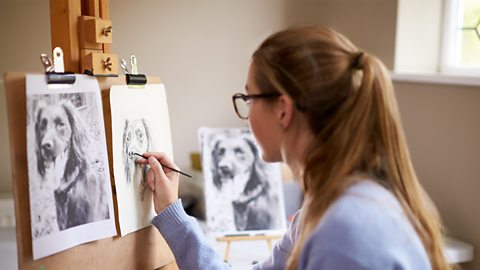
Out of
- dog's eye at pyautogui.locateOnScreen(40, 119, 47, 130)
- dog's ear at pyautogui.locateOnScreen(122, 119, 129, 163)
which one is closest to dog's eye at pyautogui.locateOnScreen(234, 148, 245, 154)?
dog's ear at pyautogui.locateOnScreen(122, 119, 129, 163)

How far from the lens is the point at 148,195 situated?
1.24 m

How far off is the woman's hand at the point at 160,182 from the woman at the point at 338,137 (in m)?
0.30

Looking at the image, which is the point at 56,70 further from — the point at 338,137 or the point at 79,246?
the point at 338,137

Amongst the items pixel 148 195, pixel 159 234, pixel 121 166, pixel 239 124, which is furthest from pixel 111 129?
pixel 239 124

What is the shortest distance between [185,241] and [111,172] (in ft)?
0.72

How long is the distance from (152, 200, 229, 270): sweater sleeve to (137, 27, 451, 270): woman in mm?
276

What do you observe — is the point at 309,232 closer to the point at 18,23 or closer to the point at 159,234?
the point at 159,234

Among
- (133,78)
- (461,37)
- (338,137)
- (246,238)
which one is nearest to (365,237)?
(338,137)

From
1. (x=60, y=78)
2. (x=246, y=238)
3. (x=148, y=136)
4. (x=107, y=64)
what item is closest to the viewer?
(x=60, y=78)

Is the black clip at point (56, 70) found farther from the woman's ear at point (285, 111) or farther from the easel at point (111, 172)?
the woman's ear at point (285, 111)

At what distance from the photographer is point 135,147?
122 centimetres

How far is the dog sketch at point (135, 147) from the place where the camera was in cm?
119

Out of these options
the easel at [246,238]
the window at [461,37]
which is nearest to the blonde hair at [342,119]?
the easel at [246,238]

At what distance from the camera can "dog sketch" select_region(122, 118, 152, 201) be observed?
1188 millimetres
